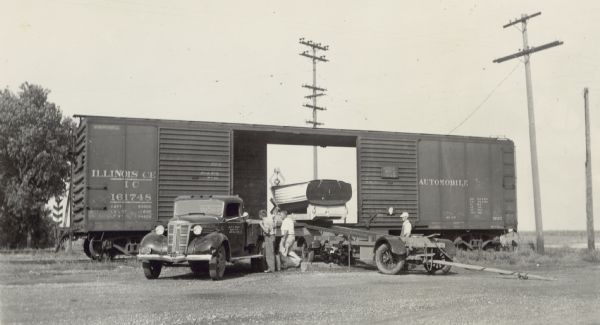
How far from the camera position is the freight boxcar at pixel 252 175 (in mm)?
17266

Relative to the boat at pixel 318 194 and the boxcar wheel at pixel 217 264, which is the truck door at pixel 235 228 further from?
the boat at pixel 318 194

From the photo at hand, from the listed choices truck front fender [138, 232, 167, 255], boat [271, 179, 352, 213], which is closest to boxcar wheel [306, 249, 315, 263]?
boat [271, 179, 352, 213]

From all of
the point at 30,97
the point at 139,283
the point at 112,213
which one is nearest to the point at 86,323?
the point at 139,283

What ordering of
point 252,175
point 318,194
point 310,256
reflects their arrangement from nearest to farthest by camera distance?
point 310,256 → point 318,194 → point 252,175

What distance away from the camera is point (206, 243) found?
42.6ft

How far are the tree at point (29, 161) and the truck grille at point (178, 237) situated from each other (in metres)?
17.8

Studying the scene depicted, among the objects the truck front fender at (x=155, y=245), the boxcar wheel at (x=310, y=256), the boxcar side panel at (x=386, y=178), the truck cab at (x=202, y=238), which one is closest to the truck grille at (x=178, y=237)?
the truck cab at (x=202, y=238)

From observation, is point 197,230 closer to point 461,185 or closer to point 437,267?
A: point 437,267

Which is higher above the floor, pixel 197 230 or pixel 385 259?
pixel 197 230

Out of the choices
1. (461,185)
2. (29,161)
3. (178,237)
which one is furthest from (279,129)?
(29,161)

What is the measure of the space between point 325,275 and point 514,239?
11.3 m

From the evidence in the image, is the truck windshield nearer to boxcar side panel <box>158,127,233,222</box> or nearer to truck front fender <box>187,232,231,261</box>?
truck front fender <box>187,232,231,261</box>

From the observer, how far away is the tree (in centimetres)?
2969

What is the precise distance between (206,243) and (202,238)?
294mm
